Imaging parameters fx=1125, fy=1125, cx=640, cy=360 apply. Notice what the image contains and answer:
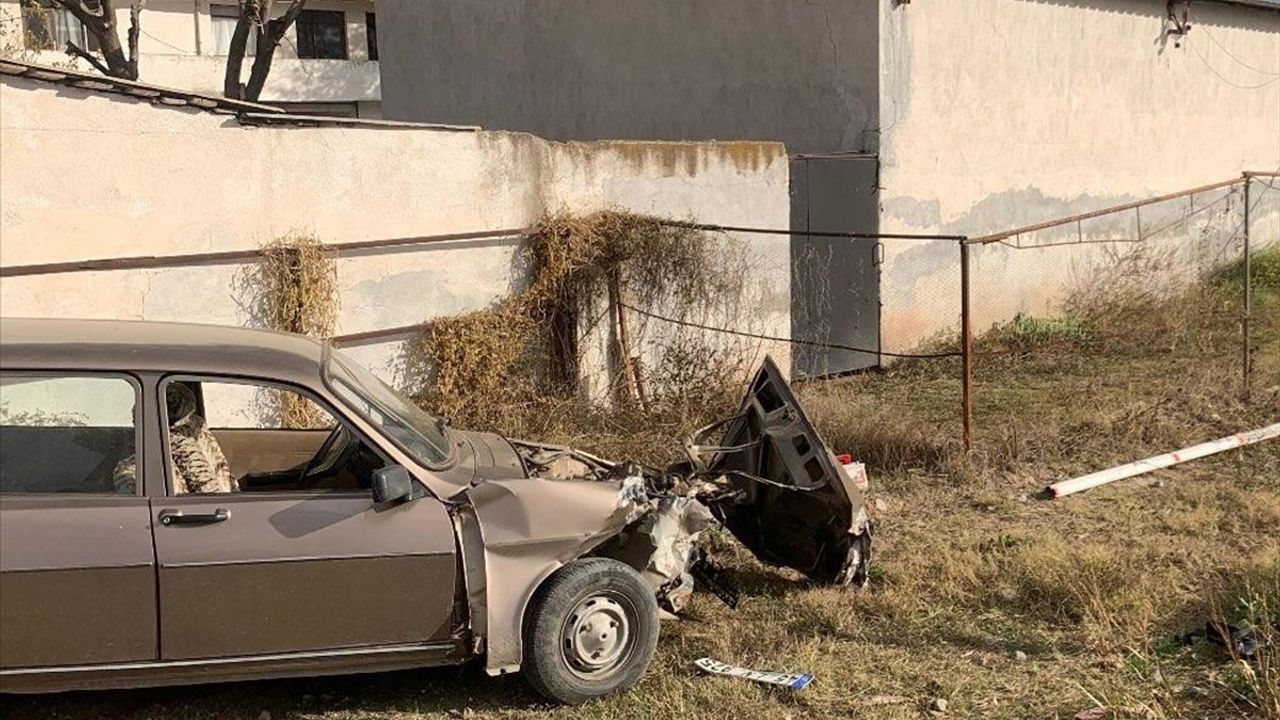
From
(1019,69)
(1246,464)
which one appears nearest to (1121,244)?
(1019,69)

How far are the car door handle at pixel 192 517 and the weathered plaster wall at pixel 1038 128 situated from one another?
846cm

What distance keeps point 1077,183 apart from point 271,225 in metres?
9.83

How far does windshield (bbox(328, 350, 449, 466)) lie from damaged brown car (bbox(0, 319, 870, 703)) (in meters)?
0.02

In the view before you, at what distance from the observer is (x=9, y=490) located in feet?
13.0

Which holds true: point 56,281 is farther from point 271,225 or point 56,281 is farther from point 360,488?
point 360,488

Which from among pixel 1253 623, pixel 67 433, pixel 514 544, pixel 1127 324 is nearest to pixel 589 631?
pixel 514 544

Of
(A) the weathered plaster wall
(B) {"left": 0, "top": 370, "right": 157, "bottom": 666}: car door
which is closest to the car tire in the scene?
(B) {"left": 0, "top": 370, "right": 157, "bottom": 666}: car door

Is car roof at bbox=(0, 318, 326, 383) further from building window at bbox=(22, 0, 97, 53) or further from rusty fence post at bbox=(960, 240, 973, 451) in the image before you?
building window at bbox=(22, 0, 97, 53)

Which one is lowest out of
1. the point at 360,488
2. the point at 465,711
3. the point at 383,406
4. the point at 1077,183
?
the point at 465,711

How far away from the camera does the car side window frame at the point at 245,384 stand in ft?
13.5

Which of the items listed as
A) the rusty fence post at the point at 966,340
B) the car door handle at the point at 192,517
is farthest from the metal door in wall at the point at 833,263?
the car door handle at the point at 192,517

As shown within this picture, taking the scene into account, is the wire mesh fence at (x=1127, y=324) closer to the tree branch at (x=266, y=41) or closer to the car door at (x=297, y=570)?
the car door at (x=297, y=570)

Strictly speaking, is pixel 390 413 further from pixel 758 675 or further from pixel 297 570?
pixel 758 675

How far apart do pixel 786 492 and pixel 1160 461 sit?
3.69m
